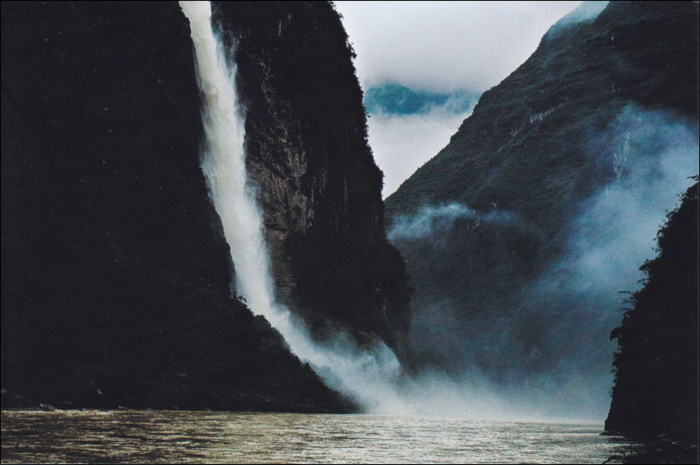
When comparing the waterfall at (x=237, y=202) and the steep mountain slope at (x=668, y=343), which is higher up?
the waterfall at (x=237, y=202)

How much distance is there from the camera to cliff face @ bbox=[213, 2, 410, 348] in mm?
41406

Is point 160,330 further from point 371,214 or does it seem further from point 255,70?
point 371,214

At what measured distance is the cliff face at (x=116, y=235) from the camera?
977 inches

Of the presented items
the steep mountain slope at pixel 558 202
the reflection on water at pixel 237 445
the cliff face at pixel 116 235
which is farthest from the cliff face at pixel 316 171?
the steep mountain slope at pixel 558 202

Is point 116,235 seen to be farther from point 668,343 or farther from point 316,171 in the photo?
point 316,171

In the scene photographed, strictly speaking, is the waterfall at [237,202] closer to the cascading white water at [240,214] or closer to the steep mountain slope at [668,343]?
the cascading white water at [240,214]

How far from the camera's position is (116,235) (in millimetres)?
27594

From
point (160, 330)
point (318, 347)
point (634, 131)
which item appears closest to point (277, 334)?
point (160, 330)

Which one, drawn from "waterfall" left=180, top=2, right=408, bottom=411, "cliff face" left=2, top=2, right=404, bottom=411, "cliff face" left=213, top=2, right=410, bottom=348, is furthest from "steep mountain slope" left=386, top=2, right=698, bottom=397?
"cliff face" left=2, top=2, right=404, bottom=411

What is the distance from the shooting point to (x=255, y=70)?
42.2 metres

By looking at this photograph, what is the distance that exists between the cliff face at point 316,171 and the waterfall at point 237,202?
4.21ft

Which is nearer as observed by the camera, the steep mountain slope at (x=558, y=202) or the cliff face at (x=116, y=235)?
the cliff face at (x=116, y=235)

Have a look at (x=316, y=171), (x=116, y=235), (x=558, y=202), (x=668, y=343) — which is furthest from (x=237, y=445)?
(x=558, y=202)

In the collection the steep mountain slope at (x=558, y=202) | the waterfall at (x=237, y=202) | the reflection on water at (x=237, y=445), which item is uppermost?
the steep mountain slope at (x=558, y=202)
